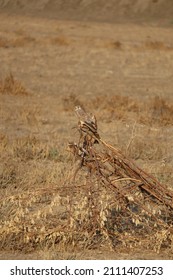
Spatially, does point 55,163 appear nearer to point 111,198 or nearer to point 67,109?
point 111,198

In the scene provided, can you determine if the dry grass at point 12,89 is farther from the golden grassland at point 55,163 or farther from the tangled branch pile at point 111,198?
the tangled branch pile at point 111,198

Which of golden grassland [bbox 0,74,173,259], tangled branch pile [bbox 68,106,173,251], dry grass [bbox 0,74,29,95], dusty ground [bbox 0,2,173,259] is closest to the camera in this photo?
tangled branch pile [bbox 68,106,173,251]

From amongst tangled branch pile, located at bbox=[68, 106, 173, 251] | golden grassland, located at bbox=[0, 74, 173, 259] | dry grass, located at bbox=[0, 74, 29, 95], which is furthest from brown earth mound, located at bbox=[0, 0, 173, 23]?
tangled branch pile, located at bbox=[68, 106, 173, 251]

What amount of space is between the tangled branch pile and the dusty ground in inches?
4.4

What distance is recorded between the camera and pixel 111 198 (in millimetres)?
4801

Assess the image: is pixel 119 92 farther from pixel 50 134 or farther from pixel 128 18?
pixel 128 18

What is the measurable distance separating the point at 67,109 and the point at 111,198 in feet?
20.4

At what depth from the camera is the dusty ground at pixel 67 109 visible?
6027 mm

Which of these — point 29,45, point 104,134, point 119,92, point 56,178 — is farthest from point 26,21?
point 56,178

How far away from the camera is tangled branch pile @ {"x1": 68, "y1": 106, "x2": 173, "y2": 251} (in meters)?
4.70

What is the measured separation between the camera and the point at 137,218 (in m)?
4.73

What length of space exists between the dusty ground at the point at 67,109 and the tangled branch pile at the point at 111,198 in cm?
11

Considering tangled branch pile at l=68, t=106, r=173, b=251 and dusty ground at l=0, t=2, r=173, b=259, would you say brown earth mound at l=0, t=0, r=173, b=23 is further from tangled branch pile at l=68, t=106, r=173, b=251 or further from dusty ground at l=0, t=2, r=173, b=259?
tangled branch pile at l=68, t=106, r=173, b=251

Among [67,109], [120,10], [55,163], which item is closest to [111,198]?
[55,163]
